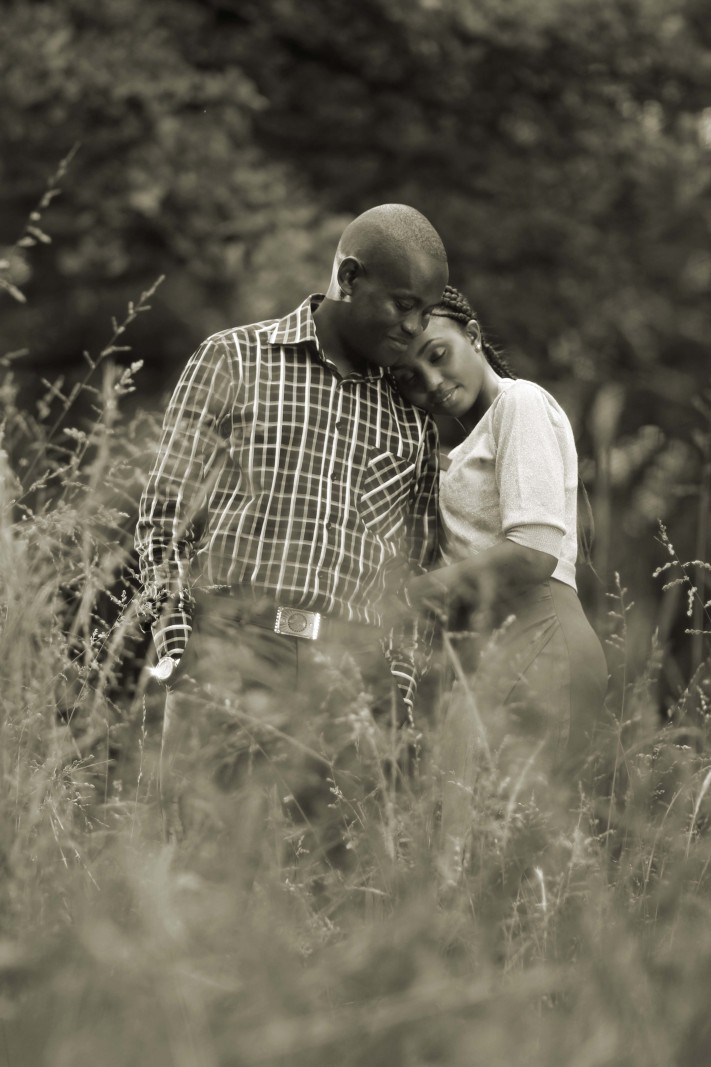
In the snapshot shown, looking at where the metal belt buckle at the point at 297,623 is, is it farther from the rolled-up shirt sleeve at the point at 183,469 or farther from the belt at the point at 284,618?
the rolled-up shirt sleeve at the point at 183,469

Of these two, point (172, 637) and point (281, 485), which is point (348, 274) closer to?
point (281, 485)

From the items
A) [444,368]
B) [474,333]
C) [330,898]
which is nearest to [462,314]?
[474,333]

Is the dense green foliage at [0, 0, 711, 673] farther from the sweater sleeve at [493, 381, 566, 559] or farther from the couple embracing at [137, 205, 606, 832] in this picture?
the sweater sleeve at [493, 381, 566, 559]

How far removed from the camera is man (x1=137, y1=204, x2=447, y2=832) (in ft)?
9.26

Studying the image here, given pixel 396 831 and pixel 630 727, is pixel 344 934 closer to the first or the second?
pixel 396 831

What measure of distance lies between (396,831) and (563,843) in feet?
0.93

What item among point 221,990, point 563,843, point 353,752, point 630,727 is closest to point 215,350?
point 353,752

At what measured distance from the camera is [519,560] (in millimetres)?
2707

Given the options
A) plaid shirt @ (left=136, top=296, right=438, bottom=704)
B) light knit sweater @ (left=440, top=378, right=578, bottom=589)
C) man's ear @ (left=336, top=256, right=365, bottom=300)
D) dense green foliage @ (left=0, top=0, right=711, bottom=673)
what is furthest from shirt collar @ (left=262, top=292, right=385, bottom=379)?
dense green foliage @ (left=0, top=0, right=711, bottom=673)

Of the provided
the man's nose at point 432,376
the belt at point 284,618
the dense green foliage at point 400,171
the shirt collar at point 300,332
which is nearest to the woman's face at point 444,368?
the man's nose at point 432,376

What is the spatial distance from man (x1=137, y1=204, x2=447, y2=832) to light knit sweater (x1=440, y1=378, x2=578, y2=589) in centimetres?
15

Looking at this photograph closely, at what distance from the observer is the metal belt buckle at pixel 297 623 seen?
2812 millimetres

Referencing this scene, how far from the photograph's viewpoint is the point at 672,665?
4.24 m

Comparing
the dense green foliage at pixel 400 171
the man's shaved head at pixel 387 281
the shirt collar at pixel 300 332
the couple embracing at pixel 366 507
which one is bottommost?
the couple embracing at pixel 366 507
